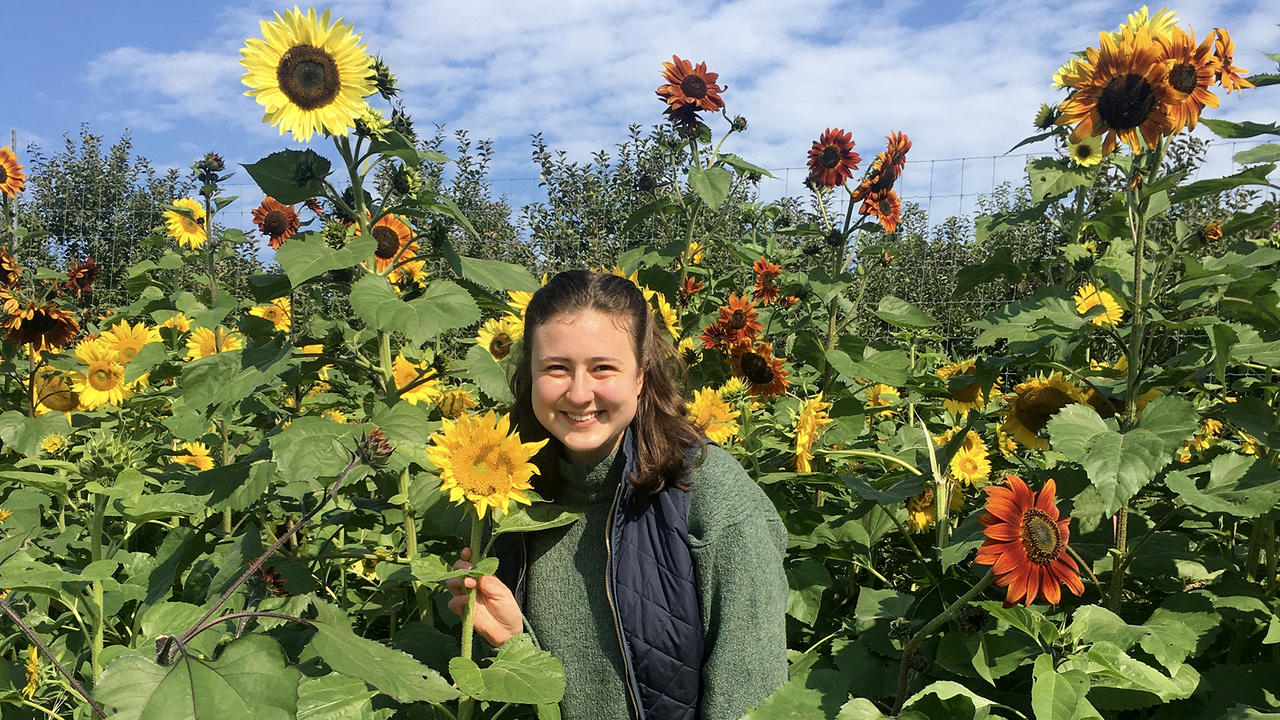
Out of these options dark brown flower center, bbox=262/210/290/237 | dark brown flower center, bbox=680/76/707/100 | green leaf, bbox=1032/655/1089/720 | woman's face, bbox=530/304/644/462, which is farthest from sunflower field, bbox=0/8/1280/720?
dark brown flower center, bbox=262/210/290/237

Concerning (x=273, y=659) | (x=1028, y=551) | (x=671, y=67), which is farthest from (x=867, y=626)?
(x=671, y=67)

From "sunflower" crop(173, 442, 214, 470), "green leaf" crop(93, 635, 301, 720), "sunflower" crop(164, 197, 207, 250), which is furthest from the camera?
"sunflower" crop(164, 197, 207, 250)

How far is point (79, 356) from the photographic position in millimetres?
3180

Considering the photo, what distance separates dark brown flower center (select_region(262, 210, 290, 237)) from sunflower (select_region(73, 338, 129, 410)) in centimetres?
74

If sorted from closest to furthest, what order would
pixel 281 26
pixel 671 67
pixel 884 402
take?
pixel 281 26 < pixel 884 402 < pixel 671 67

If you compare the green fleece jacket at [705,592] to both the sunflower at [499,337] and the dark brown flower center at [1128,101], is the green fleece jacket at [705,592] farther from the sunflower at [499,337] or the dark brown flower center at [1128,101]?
the dark brown flower center at [1128,101]

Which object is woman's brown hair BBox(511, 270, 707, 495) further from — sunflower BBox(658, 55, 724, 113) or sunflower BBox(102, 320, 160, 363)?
sunflower BBox(102, 320, 160, 363)

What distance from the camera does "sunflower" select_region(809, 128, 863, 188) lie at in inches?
128

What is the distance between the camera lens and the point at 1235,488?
170cm

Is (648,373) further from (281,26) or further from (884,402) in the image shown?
(884,402)

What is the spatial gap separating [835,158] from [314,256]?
2083 mm

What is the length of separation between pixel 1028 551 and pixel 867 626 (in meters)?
0.55

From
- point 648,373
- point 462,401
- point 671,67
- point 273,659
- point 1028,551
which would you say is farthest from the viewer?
point 671,67

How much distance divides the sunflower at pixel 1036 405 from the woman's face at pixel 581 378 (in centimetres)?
100
